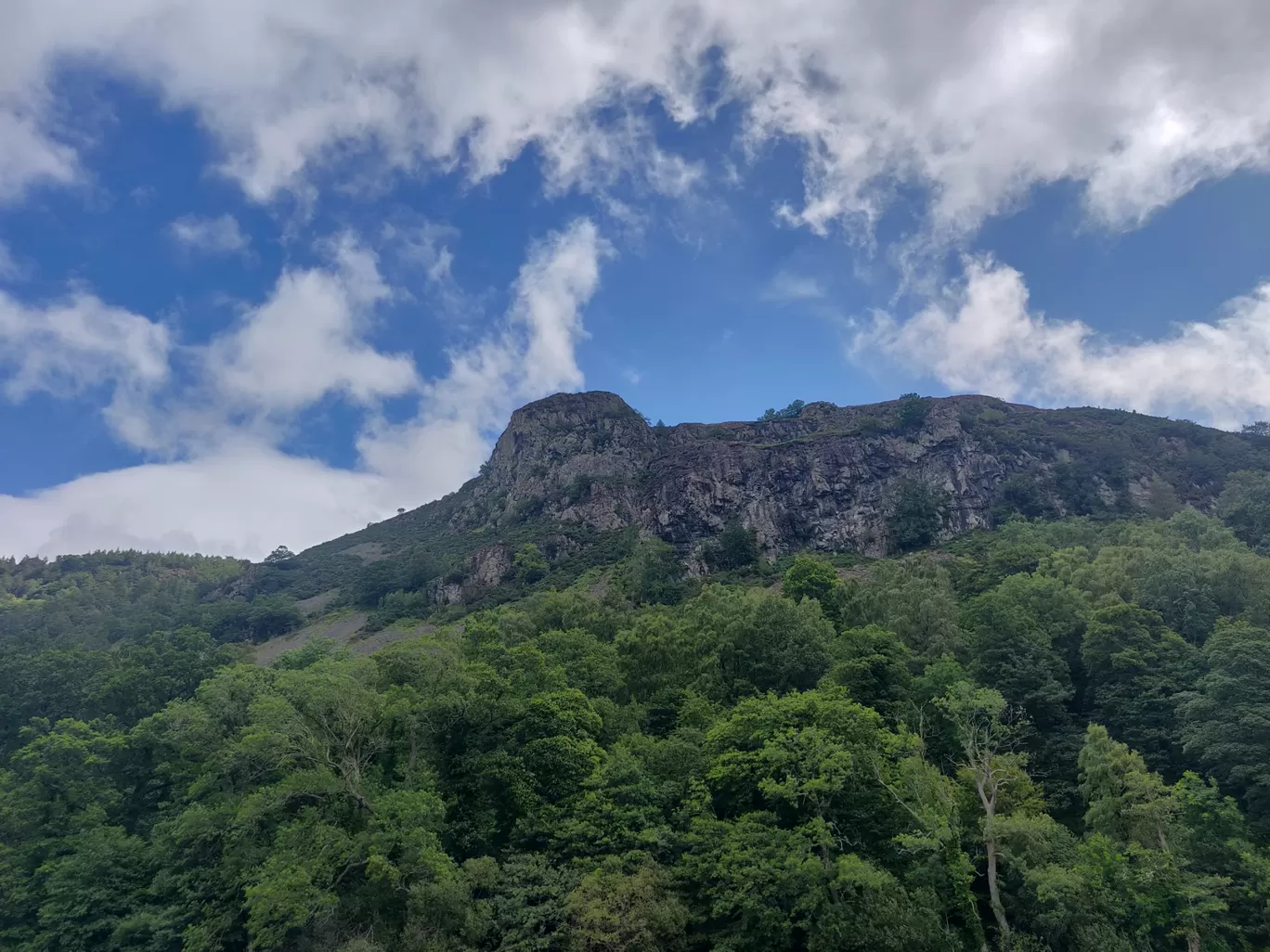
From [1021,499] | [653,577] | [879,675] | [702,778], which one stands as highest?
[1021,499]

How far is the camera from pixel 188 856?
2558cm

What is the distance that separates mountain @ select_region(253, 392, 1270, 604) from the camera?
303 ft

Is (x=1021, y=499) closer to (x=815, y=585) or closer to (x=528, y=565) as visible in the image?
(x=815, y=585)

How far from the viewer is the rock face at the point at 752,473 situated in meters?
100

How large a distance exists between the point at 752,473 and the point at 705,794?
289ft

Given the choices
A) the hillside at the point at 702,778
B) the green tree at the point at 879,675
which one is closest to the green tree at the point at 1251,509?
the hillside at the point at 702,778

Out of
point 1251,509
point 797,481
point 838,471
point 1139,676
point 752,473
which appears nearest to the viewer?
point 1139,676

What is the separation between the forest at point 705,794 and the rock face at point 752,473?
5720 centimetres

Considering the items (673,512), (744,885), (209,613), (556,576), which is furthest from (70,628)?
(744,885)

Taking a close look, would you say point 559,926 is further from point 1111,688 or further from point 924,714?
point 1111,688

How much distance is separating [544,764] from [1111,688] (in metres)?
26.7

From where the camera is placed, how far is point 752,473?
10931 cm

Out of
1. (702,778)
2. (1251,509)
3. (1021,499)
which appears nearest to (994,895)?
(702,778)

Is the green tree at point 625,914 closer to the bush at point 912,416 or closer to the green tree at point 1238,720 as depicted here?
the green tree at point 1238,720
